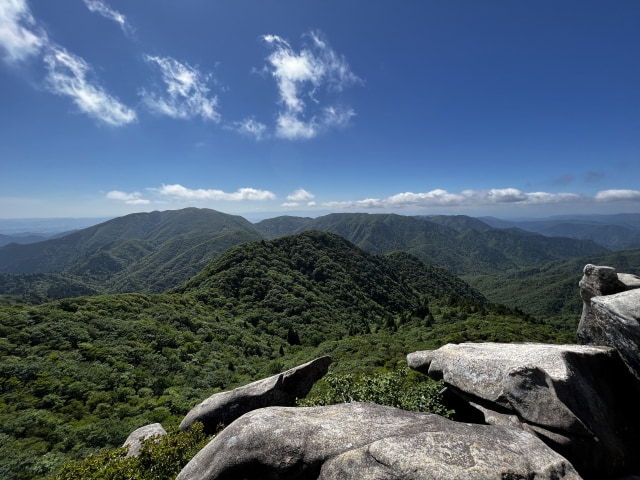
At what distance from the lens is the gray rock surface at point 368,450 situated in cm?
849

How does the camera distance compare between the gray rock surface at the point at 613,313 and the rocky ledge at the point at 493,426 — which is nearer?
the rocky ledge at the point at 493,426

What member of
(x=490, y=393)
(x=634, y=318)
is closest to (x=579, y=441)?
(x=490, y=393)

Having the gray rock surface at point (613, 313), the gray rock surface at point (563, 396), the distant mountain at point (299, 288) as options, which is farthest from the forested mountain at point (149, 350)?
the gray rock surface at point (613, 313)

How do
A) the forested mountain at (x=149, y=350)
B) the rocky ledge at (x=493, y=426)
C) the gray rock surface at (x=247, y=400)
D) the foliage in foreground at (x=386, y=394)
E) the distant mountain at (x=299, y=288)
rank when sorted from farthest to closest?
1. the distant mountain at (x=299, y=288)
2. the forested mountain at (x=149, y=350)
3. the gray rock surface at (x=247, y=400)
4. the foliage in foreground at (x=386, y=394)
5. the rocky ledge at (x=493, y=426)

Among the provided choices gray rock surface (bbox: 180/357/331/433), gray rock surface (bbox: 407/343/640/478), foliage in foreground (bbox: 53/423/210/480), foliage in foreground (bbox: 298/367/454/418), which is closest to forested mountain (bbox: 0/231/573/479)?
gray rock surface (bbox: 180/357/331/433)

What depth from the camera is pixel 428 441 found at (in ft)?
30.7

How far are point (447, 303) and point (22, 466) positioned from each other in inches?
4699

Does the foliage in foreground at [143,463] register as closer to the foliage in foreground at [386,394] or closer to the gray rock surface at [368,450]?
the gray rock surface at [368,450]

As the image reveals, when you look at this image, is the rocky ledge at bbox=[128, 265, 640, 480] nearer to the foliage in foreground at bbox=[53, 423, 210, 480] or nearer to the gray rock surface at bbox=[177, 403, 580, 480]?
the gray rock surface at bbox=[177, 403, 580, 480]

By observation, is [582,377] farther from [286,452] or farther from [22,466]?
[22,466]

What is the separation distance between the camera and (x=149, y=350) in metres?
50.5

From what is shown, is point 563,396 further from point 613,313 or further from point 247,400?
point 247,400

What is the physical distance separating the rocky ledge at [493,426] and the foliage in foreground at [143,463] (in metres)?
2.09

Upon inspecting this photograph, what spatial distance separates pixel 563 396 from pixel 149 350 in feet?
190
